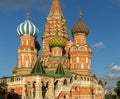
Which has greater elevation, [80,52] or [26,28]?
[26,28]

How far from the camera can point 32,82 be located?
4353 cm

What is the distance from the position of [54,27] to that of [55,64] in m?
9.28

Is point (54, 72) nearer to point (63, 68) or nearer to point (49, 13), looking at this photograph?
A: point (63, 68)

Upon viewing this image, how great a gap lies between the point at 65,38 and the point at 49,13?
6.35 m

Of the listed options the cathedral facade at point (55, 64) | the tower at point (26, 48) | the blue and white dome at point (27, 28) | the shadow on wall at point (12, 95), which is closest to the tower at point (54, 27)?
the cathedral facade at point (55, 64)

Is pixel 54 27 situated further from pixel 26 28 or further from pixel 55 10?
pixel 26 28

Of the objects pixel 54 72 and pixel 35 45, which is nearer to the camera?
pixel 54 72

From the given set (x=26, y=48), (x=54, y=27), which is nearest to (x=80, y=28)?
(x=54, y=27)

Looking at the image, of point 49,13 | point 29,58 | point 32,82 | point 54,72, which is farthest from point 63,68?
point 49,13

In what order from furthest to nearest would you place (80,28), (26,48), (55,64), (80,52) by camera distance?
(80,28)
(26,48)
(80,52)
(55,64)

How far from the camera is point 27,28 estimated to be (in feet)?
177

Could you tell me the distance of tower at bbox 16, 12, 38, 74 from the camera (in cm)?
5353

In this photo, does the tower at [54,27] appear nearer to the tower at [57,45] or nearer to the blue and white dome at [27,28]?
the tower at [57,45]

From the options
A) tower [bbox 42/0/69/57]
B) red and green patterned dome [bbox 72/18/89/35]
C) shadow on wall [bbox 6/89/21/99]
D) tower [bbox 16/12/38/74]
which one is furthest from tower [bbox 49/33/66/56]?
shadow on wall [bbox 6/89/21/99]
